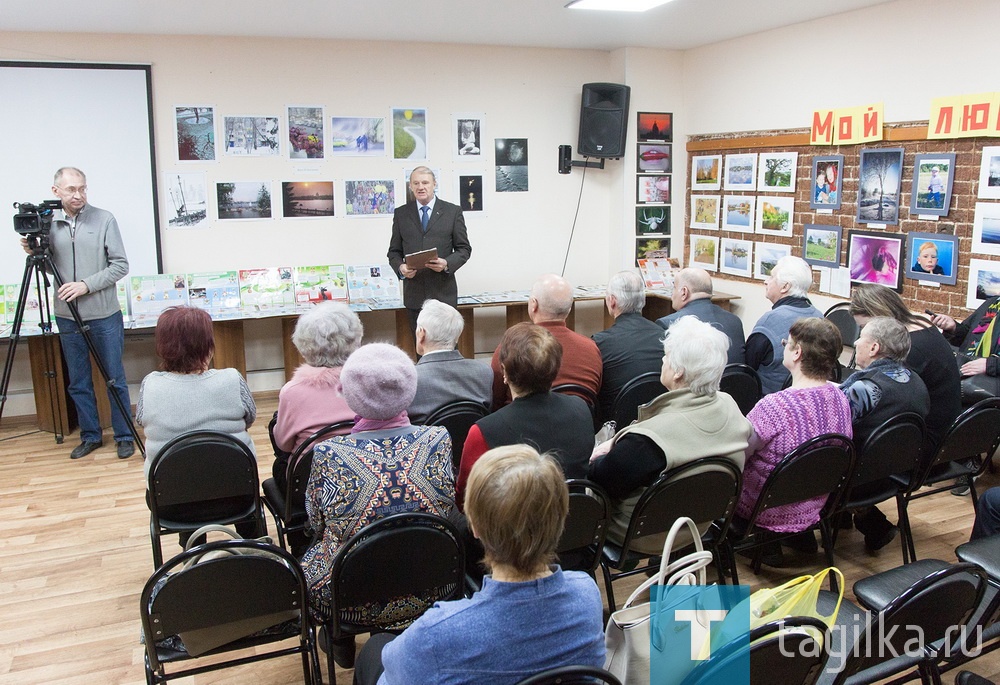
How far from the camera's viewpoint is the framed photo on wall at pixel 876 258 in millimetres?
5203

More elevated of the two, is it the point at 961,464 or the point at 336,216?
the point at 336,216

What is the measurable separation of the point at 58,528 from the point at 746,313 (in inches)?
210

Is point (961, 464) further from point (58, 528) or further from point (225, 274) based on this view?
point (225, 274)

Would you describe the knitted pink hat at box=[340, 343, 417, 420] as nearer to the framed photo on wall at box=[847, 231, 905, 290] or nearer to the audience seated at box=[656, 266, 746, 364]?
the audience seated at box=[656, 266, 746, 364]

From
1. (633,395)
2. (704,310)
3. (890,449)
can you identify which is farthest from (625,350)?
(890,449)

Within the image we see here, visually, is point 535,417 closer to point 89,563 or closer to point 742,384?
point 742,384

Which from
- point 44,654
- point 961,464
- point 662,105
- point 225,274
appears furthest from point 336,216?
point 961,464

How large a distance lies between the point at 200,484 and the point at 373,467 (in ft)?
3.35

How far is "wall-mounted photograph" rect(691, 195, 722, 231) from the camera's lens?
6895mm

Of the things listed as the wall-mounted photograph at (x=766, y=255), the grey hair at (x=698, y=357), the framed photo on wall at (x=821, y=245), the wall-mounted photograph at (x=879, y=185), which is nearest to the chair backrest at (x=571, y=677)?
the grey hair at (x=698, y=357)

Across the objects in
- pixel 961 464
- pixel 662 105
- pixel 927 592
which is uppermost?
pixel 662 105

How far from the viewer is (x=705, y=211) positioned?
7027mm

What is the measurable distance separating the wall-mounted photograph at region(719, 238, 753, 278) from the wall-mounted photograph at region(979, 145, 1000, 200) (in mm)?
2066

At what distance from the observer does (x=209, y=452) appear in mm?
2781
